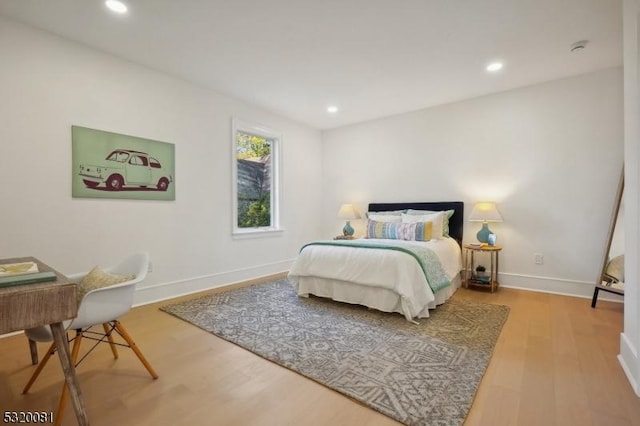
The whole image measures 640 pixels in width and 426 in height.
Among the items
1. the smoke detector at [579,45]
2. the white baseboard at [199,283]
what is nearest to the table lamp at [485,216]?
the smoke detector at [579,45]

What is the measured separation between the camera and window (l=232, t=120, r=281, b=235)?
4.28 metres

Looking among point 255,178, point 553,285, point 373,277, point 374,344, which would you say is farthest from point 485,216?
point 255,178

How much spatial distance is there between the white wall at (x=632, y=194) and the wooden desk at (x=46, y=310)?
2889 millimetres

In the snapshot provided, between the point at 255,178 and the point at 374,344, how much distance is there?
3.21 meters

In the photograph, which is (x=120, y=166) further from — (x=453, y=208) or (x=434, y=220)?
Answer: (x=453, y=208)

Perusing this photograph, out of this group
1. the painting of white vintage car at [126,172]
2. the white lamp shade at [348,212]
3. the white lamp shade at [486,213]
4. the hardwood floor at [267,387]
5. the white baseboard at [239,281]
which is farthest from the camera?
the white lamp shade at [348,212]

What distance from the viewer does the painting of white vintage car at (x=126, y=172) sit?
9.32ft

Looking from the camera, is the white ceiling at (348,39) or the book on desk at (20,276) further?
the white ceiling at (348,39)

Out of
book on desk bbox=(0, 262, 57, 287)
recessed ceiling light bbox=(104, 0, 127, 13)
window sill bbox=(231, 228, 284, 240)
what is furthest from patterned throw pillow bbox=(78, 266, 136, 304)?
window sill bbox=(231, 228, 284, 240)

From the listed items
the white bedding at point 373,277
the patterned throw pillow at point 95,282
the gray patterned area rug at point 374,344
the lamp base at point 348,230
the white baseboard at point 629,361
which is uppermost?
the lamp base at point 348,230

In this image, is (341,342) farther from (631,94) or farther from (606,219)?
(606,219)

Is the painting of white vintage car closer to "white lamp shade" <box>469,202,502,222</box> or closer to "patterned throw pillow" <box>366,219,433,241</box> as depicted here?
"patterned throw pillow" <box>366,219,433,241</box>

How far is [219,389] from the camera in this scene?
1697 mm

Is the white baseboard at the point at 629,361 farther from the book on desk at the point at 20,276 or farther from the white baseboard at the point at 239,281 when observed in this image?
the book on desk at the point at 20,276
